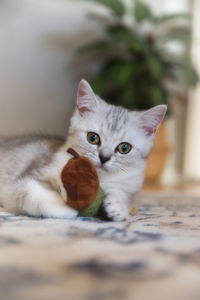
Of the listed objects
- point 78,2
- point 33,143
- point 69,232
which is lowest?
point 69,232

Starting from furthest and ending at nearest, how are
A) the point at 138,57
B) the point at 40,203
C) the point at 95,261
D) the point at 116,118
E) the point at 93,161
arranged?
the point at 138,57
the point at 116,118
the point at 93,161
the point at 40,203
the point at 95,261

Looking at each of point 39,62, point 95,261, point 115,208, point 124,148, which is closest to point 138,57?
point 39,62

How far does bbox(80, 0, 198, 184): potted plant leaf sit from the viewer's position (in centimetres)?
352

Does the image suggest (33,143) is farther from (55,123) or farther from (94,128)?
(55,123)

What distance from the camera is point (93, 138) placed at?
126cm

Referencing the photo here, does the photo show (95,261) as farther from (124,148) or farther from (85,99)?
(85,99)

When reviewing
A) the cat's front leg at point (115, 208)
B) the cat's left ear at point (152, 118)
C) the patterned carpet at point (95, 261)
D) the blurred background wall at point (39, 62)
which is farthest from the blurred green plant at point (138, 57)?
the patterned carpet at point (95, 261)

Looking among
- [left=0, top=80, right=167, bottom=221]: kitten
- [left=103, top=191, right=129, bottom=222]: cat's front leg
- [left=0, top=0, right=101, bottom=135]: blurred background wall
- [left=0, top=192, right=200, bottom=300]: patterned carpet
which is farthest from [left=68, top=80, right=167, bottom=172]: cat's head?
[left=0, top=0, right=101, bottom=135]: blurred background wall

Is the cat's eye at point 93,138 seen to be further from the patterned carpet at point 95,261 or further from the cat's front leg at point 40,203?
the patterned carpet at point 95,261

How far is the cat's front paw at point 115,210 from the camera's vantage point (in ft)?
3.64

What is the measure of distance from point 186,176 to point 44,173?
11.8ft

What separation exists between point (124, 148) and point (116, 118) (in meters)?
0.13

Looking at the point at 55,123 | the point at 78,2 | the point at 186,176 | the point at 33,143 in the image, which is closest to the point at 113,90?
the point at 55,123

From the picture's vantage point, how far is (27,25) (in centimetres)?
371
